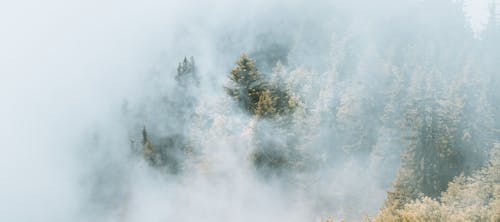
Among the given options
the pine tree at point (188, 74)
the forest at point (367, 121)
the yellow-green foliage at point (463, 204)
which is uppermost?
the pine tree at point (188, 74)

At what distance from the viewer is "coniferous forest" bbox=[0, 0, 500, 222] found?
4988cm

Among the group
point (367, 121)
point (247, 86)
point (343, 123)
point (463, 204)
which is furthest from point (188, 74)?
point (463, 204)

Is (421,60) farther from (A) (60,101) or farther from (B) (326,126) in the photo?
(A) (60,101)

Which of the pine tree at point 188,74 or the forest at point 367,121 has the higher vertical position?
the pine tree at point 188,74

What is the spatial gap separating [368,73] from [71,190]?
6609cm

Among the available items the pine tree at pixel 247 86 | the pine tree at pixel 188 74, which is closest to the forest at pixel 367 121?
the pine tree at pixel 247 86

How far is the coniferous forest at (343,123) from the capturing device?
49.9 m

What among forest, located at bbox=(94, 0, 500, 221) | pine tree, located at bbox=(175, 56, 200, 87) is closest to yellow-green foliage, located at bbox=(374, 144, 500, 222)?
forest, located at bbox=(94, 0, 500, 221)

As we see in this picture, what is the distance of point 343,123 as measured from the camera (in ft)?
183

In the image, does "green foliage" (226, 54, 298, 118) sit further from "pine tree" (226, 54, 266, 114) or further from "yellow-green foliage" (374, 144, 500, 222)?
"yellow-green foliage" (374, 144, 500, 222)

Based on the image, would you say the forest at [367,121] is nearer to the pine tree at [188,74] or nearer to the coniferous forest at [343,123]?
the coniferous forest at [343,123]

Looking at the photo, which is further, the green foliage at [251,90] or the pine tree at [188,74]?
the pine tree at [188,74]

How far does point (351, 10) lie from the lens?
67062mm

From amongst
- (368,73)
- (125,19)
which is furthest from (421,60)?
(125,19)
